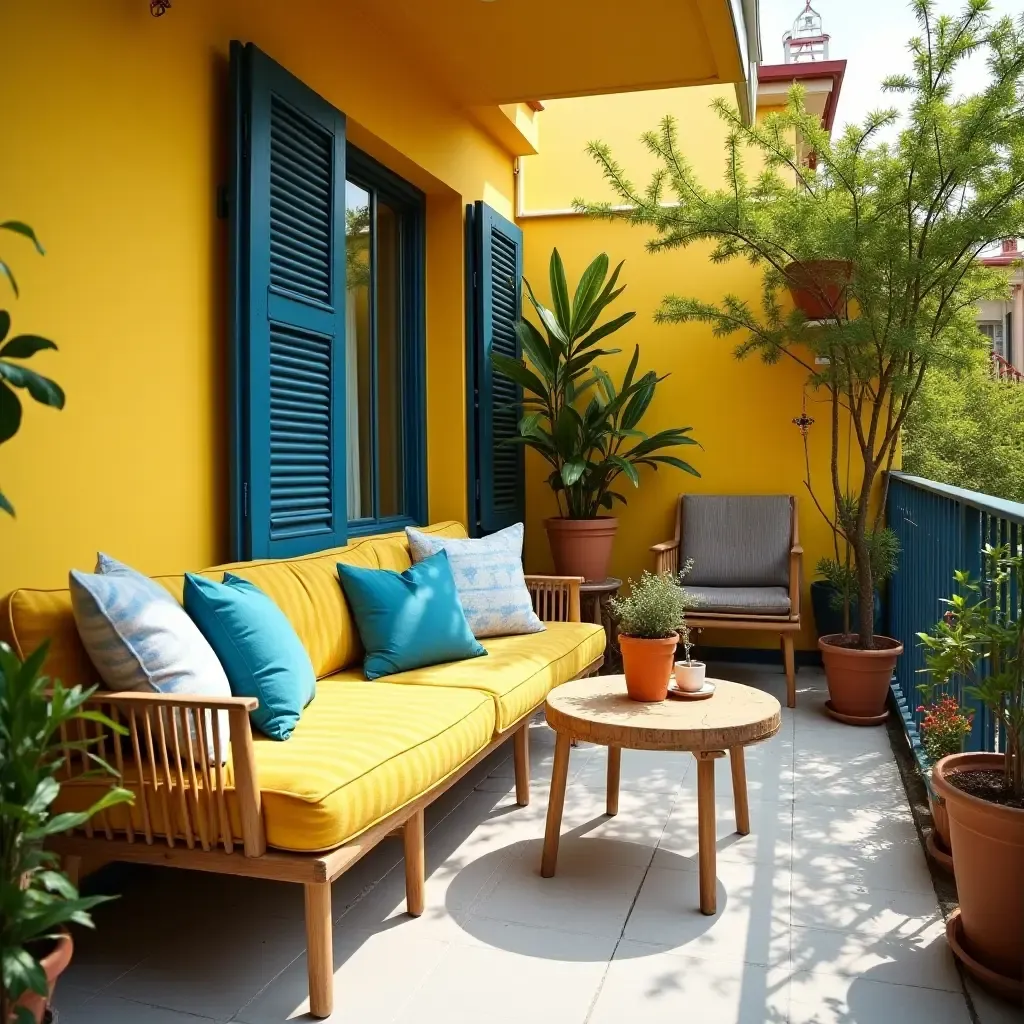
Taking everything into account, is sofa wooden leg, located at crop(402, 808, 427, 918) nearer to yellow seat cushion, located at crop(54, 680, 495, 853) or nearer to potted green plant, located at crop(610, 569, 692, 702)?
yellow seat cushion, located at crop(54, 680, 495, 853)

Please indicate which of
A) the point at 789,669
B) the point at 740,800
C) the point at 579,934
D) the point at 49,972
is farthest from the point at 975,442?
the point at 49,972

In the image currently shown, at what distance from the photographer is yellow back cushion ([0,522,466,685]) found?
82.5 inches

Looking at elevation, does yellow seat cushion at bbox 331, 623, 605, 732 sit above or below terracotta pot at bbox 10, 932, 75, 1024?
above

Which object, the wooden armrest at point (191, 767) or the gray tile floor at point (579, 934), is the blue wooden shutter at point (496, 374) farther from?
the wooden armrest at point (191, 767)

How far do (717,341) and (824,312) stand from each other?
3.39 ft

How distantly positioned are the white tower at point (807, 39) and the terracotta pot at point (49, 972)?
8221 millimetres

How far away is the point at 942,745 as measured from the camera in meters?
2.80

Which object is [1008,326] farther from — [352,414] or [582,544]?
[352,414]

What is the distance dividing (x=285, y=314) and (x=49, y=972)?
2.25 metres

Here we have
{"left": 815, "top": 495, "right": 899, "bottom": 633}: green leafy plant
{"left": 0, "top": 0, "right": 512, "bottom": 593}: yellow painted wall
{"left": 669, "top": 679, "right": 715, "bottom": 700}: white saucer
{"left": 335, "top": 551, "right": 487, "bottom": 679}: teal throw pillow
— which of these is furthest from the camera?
{"left": 815, "top": 495, "right": 899, "bottom": 633}: green leafy plant

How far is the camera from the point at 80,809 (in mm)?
2102

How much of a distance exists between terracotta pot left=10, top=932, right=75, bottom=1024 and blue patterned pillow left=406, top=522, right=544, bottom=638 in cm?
228

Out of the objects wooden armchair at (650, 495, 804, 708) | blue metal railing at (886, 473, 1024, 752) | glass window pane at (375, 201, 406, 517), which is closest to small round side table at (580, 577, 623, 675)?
wooden armchair at (650, 495, 804, 708)

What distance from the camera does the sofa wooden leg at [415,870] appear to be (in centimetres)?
242
